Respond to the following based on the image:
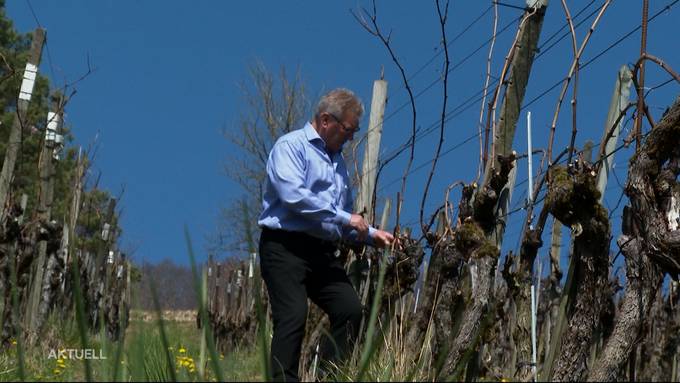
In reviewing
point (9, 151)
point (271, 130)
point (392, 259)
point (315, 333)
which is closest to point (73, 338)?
point (9, 151)

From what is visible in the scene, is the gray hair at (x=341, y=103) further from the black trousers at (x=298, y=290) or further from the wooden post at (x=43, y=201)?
the wooden post at (x=43, y=201)

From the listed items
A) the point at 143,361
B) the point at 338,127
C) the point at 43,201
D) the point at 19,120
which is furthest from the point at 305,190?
the point at 43,201

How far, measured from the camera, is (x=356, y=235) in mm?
5332

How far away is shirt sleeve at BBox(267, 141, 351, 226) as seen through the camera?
4.80 meters

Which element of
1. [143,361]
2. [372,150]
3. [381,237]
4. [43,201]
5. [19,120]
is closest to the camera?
[143,361]

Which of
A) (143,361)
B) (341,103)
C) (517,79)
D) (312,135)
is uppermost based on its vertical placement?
(517,79)

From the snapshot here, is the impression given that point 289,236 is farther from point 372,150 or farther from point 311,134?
point 372,150

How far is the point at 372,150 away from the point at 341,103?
3901mm

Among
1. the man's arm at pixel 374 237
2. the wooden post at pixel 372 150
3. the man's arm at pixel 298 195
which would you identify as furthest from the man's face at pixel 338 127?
the wooden post at pixel 372 150

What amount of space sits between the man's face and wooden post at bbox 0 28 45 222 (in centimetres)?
407

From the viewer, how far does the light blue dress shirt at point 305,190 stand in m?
4.82

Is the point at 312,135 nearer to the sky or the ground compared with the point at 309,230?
nearer to the sky

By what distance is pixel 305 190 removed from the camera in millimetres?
4820

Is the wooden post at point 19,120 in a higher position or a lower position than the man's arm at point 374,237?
higher
